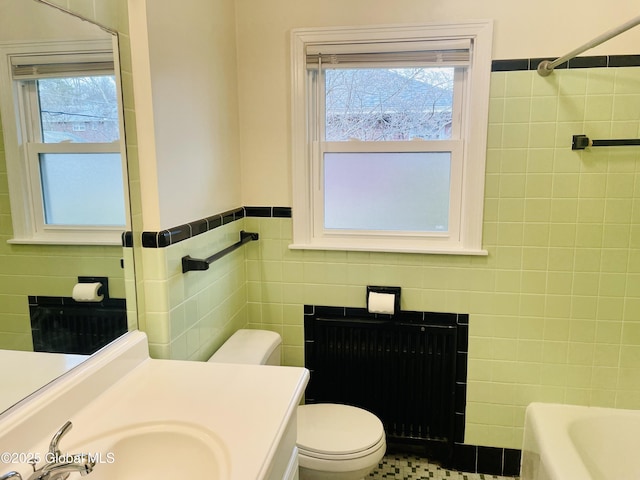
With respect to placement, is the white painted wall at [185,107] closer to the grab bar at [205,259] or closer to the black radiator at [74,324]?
the grab bar at [205,259]

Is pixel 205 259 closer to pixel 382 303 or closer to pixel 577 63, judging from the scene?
pixel 382 303

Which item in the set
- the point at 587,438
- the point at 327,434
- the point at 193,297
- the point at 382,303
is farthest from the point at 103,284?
the point at 587,438

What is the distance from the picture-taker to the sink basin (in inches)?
43.4

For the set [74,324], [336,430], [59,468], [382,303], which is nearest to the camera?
[59,468]

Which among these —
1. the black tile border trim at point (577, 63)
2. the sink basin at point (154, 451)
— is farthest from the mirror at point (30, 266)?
the black tile border trim at point (577, 63)

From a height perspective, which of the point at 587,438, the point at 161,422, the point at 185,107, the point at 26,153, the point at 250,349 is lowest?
the point at 587,438

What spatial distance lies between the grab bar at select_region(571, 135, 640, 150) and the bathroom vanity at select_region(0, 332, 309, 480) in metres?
1.52

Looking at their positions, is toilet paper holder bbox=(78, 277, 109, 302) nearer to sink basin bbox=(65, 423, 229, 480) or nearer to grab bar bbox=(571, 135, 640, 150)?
sink basin bbox=(65, 423, 229, 480)

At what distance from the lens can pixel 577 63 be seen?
199cm

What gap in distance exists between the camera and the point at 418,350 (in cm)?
229

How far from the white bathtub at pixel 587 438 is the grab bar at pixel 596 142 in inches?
47.2

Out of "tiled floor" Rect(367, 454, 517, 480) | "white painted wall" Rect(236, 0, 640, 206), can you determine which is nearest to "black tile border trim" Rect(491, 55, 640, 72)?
"white painted wall" Rect(236, 0, 640, 206)

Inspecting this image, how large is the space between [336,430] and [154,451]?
93 centimetres

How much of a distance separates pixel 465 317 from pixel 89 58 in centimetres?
185
